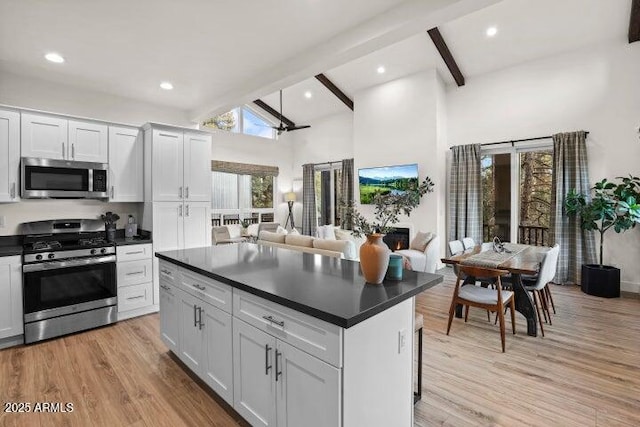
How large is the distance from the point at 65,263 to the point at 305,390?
305 centimetres

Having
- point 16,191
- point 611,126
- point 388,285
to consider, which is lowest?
point 388,285

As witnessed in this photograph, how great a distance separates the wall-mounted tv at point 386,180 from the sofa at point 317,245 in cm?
253

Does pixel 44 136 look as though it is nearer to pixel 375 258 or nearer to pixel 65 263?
pixel 65 263

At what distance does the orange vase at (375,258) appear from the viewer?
167cm

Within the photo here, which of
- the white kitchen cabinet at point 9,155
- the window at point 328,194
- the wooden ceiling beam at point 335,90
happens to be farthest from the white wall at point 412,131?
the white kitchen cabinet at point 9,155

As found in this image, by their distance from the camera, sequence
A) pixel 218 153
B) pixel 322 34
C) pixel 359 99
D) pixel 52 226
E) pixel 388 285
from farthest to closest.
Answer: pixel 218 153 < pixel 359 99 < pixel 52 226 < pixel 322 34 < pixel 388 285

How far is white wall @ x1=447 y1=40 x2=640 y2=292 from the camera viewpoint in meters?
4.63

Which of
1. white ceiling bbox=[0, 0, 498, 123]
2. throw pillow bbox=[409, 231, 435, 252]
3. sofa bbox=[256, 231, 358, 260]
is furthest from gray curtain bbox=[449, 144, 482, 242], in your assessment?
white ceiling bbox=[0, 0, 498, 123]

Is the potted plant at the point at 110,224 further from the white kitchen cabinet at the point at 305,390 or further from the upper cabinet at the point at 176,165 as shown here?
the white kitchen cabinet at the point at 305,390

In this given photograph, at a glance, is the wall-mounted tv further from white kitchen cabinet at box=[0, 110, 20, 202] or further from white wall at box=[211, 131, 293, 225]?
white kitchen cabinet at box=[0, 110, 20, 202]

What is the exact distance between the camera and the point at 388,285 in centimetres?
170

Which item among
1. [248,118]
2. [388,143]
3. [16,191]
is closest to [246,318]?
[16,191]

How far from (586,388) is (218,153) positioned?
7.59 m

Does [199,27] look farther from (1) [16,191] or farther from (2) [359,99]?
(2) [359,99]
